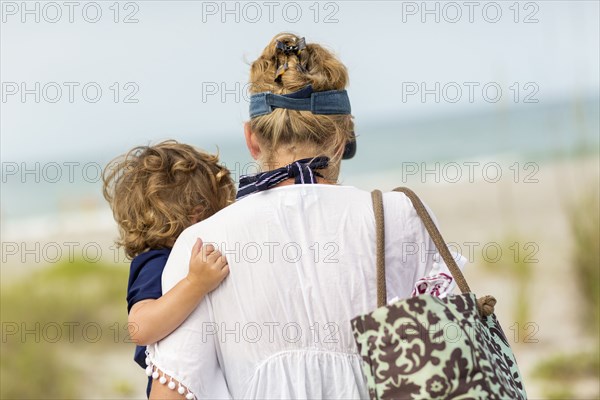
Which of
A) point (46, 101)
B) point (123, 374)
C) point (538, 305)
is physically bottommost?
point (123, 374)

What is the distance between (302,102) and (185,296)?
0.50 m

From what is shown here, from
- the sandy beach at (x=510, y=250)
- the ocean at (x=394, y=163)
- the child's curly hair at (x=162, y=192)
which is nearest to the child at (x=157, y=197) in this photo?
the child's curly hair at (x=162, y=192)

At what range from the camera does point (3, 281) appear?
5.77 meters

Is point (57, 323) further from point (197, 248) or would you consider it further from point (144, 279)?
point (197, 248)

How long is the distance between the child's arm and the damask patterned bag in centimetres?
31

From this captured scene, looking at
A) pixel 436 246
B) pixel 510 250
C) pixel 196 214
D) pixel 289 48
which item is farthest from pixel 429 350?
pixel 510 250

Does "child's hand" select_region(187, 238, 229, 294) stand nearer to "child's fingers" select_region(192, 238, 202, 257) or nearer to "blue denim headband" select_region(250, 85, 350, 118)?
"child's fingers" select_region(192, 238, 202, 257)

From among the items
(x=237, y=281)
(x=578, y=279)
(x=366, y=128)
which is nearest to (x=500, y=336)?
(x=237, y=281)

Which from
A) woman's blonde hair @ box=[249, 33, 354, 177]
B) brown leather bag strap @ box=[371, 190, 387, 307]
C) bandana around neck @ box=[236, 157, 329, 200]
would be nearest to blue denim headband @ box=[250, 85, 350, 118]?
woman's blonde hair @ box=[249, 33, 354, 177]

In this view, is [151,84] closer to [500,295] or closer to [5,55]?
→ [5,55]

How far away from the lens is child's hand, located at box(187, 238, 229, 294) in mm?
1813

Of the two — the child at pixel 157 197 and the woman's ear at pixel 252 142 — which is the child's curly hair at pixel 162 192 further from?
the woman's ear at pixel 252 142

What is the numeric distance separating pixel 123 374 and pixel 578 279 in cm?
313

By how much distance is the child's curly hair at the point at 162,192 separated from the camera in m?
2.34
